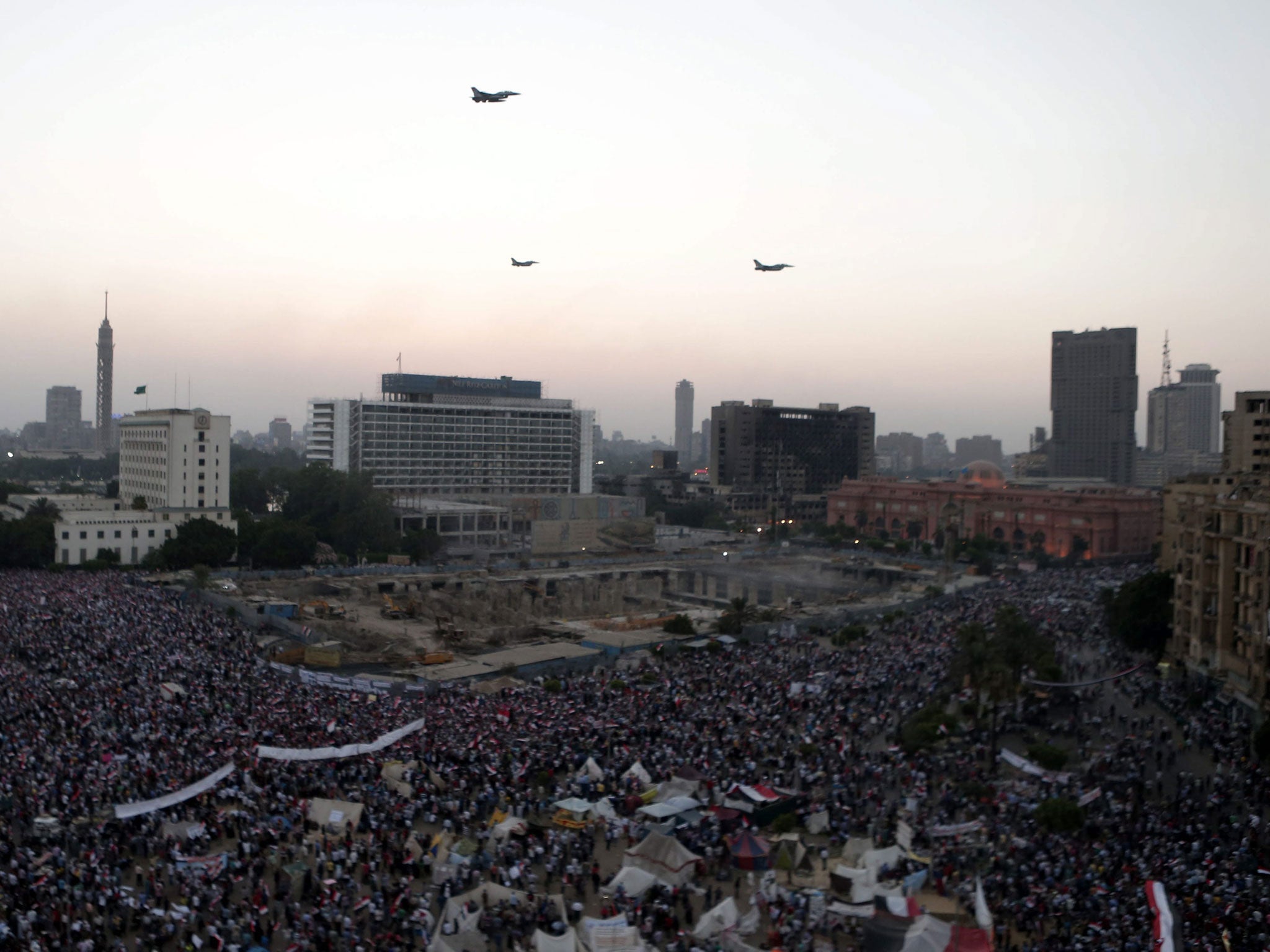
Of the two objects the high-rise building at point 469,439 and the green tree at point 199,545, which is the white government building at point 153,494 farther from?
the high-rise building at point 469,439

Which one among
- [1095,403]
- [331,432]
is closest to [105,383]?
[331,432]

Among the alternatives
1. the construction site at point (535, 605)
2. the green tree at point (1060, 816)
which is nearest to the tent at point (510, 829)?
the green tree at point (1060, 816)

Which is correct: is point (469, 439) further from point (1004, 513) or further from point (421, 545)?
point (1004, 513)

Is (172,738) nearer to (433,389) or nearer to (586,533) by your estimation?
(586,533)

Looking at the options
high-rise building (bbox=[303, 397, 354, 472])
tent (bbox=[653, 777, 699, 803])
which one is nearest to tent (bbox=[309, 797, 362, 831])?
tent (bbox=[653, 777, 699, 803])

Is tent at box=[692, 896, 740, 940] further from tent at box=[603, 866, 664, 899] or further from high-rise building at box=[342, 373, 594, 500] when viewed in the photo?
high-rise building at box=[342, 373, 594, 500]

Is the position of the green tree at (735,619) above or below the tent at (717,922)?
above
